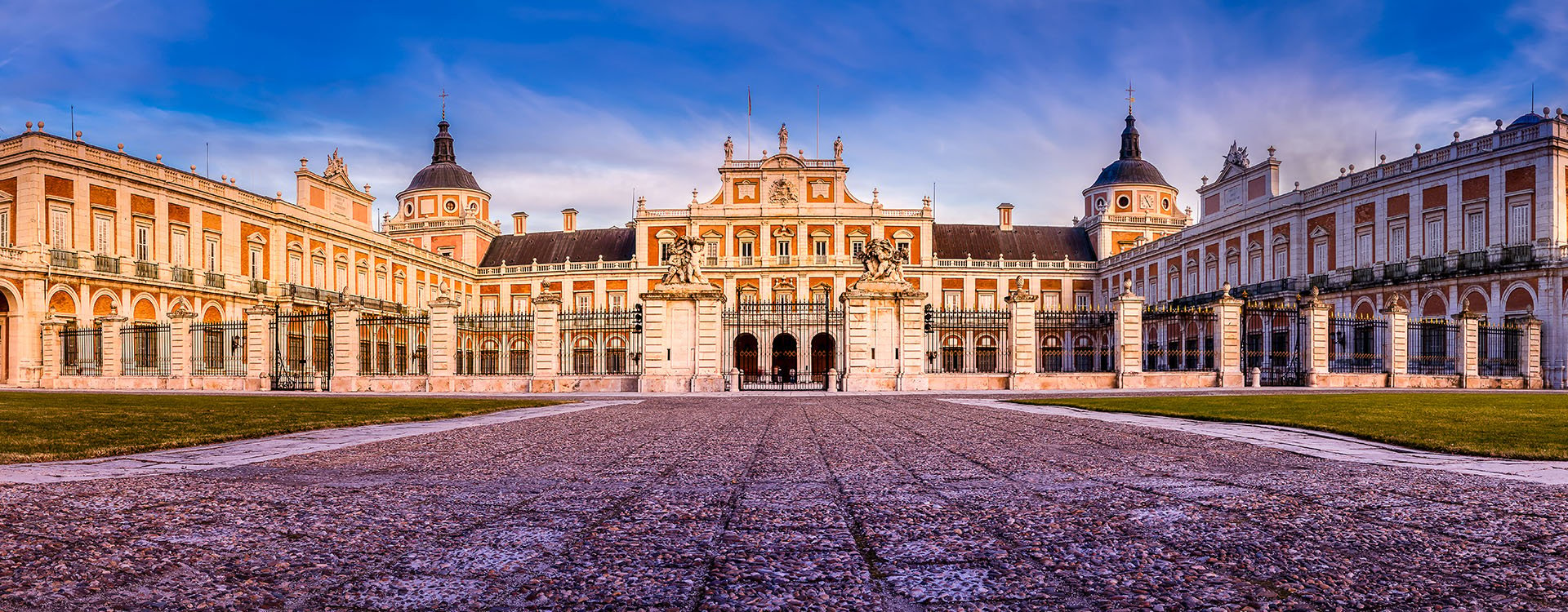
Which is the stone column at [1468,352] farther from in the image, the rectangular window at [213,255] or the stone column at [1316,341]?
the rectangular window at [213,255]

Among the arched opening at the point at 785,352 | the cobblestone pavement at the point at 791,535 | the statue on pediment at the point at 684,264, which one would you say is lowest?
the arched opening at the point at 785,352

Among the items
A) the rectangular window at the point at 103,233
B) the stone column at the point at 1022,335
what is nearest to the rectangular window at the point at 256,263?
the rectangular window at the point at 103,233

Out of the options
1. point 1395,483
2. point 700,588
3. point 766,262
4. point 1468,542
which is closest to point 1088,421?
point 1395,483

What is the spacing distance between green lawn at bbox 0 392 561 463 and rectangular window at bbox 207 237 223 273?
22411mm

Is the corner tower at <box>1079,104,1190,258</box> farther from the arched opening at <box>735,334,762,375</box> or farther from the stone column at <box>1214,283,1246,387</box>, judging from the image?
the stone column at <box>1214,283,1246,387</box>

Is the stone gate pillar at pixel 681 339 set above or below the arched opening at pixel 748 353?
above

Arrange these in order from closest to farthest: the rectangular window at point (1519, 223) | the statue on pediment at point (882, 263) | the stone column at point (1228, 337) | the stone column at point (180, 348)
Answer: the statue on pediment at point (882, 263), the stone column at point (1228, 337), the stone column at point (180, 348), the rectangular window at point (1519, 223)

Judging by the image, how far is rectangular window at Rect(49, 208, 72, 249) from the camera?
3522 centimetres

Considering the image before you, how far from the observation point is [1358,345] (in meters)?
34.8

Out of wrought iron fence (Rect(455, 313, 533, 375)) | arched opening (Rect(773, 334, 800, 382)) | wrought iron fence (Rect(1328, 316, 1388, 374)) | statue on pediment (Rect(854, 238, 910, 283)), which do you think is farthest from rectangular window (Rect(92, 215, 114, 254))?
wrought iron fence (Rect(1328, 316, 1388, 374))

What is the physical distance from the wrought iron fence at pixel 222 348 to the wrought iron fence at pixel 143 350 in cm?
85

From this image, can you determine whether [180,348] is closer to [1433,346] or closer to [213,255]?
[213,255]

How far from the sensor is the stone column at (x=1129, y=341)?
26312mm

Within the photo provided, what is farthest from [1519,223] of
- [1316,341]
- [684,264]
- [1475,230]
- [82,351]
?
[82,351]
